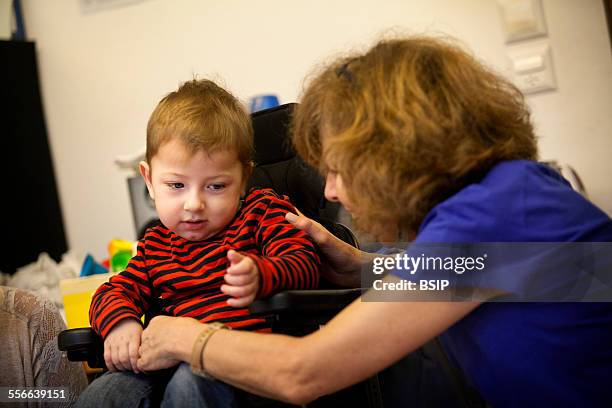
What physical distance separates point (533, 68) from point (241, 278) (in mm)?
1770

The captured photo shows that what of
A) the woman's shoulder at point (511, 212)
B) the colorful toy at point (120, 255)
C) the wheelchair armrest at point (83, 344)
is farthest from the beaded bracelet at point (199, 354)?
the colorful toy at point (120, 255)

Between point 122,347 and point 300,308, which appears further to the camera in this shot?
point 122,347

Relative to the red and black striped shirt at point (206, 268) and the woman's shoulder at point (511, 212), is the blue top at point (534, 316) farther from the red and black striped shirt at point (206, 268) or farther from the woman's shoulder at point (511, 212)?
the red and black striped shirt at point (206, 268)

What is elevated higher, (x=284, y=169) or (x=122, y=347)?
(x=284, y=169)

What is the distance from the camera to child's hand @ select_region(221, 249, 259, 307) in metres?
0.95

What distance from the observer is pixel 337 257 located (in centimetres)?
128

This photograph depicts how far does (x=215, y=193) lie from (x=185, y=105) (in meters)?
0.17

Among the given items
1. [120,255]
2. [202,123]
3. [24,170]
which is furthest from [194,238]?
[24,170]

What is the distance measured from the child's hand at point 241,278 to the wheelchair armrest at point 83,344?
0.30 metres

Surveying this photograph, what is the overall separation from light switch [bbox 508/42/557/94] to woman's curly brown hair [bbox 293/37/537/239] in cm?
147

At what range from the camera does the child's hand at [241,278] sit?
95cm

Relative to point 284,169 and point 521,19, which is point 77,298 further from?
point 521,19

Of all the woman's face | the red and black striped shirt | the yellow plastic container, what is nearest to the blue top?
the woman's face

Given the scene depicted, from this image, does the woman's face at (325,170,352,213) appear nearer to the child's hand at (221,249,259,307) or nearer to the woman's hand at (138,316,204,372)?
the child's hand at (221,249,259,307)
